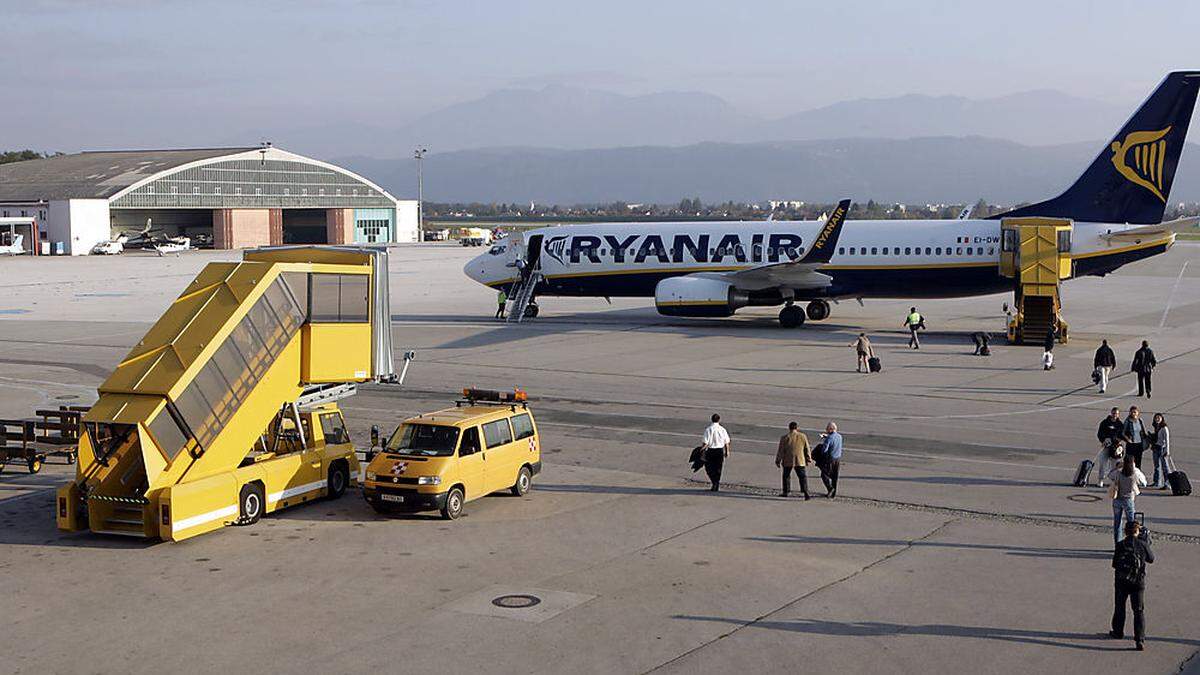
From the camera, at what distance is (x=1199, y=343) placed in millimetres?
45500

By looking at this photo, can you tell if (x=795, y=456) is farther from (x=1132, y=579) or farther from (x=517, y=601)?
(x=1132, y=579)

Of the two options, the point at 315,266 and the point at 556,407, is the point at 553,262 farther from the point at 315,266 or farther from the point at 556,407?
the point at 315,266


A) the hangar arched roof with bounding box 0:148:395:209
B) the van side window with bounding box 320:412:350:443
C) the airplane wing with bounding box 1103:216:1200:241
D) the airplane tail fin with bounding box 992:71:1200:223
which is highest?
the hangar arched roof with bounding box 0:148:395:209

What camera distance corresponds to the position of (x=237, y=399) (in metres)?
20.7

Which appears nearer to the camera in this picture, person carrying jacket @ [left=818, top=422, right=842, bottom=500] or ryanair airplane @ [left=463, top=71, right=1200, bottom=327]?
person carrying jacket @ [left=818, top=422, right=842, bottom=500]

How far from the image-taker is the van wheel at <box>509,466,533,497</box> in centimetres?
2252

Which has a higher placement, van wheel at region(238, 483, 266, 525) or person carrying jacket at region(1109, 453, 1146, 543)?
person carrying jacket at region(1109, 453, 1146, 543)

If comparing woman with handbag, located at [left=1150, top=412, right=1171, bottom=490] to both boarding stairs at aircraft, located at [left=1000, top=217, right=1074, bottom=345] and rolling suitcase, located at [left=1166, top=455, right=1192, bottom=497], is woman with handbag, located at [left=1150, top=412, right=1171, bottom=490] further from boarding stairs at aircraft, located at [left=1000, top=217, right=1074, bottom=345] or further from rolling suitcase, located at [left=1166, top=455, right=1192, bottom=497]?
boarding stairs at aircraft, located at [left=1000, top=217, right=1074, bottom=345]

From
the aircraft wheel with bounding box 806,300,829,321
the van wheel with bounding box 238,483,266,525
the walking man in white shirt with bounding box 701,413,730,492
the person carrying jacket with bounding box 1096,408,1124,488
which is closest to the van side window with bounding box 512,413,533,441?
the walking man in white shirt with bounding box 701,413,730,492

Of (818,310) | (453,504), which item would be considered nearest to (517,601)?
(453,504)

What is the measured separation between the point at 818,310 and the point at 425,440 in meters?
34.6

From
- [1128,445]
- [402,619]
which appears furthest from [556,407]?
[402,619]

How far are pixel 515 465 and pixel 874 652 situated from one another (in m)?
9.49

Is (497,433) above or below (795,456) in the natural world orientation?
above
